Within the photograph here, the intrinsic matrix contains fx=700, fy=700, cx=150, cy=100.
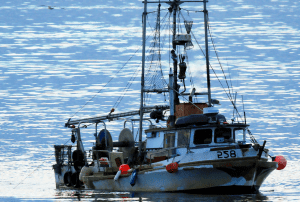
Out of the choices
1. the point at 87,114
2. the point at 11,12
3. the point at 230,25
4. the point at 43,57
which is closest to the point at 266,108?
the point at 87,114

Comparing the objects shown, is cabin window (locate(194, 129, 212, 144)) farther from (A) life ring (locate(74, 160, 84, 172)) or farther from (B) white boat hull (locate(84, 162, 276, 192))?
(A) life ring (locate(74, 160, 84, 172))

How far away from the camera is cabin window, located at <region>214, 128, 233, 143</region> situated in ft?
112

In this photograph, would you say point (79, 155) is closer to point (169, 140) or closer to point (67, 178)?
point (67, 178)

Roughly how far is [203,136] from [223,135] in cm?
100

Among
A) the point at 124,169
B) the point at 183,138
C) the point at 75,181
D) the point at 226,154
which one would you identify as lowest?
the point at 75,181

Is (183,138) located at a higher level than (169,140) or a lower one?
higher

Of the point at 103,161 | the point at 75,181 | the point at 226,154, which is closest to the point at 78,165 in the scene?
the point at 75,181

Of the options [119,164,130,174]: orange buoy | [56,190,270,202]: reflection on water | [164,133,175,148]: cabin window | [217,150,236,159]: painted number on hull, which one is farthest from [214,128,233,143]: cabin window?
[119,164,130,174]: orange buoy

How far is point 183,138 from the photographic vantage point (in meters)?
34.4

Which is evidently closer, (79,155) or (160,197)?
(160,197)

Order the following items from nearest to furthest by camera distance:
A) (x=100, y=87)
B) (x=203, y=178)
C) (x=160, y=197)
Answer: (x=160, y=197), (x=203, y=178), (x=100, y=87)

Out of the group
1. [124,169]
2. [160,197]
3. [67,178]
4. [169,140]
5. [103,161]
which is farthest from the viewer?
[67,178]

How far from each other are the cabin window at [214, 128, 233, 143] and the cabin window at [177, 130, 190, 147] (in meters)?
1.37

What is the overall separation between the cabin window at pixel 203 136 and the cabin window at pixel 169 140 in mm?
1343
